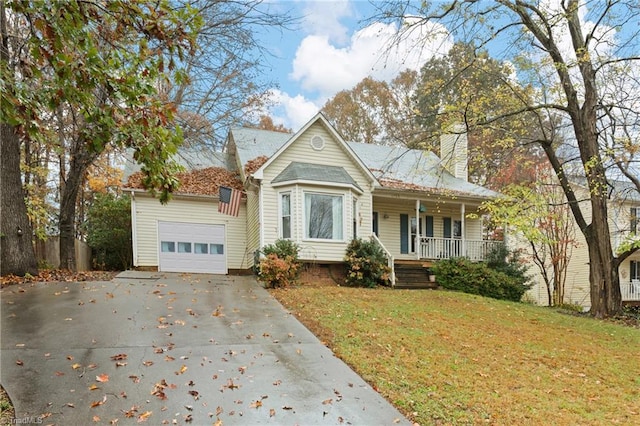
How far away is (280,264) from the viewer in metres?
11.5

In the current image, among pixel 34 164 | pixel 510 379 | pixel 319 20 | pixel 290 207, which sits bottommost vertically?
pixel 510 379

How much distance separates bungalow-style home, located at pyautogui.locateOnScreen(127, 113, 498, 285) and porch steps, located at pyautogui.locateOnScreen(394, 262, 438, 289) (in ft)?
0.82

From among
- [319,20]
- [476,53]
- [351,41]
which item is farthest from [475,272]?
[319,20]

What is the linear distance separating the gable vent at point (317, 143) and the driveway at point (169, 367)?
23.2ft

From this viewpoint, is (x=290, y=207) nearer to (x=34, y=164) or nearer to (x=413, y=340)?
(x=413, y=340)

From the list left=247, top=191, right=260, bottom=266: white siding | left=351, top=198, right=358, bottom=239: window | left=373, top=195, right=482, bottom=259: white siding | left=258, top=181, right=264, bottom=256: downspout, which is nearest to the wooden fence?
left=247, top=191, right=260, bottom=266: white siding

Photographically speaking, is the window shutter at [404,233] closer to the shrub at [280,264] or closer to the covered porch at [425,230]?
the covered porch at [425,230]

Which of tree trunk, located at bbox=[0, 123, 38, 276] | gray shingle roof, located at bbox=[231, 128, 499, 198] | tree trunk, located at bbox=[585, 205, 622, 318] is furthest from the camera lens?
gray shingle roof, located at bbox=[231, 128, 499, 198]

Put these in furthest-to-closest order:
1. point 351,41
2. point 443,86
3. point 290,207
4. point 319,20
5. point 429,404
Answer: point 290,207
point 443,86
point 351,41
point 319,20
point 429,404

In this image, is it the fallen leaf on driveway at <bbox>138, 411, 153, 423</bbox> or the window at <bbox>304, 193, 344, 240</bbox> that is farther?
the window at <bbox>304, 193, 344, 240</bbox>

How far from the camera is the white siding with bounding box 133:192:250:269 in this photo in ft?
48.8

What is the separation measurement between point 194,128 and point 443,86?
24.1ft

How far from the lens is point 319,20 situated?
9.22 m

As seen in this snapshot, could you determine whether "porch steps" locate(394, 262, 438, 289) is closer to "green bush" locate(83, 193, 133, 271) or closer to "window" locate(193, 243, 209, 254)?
"window" locate(193, 243, 209, 254)
